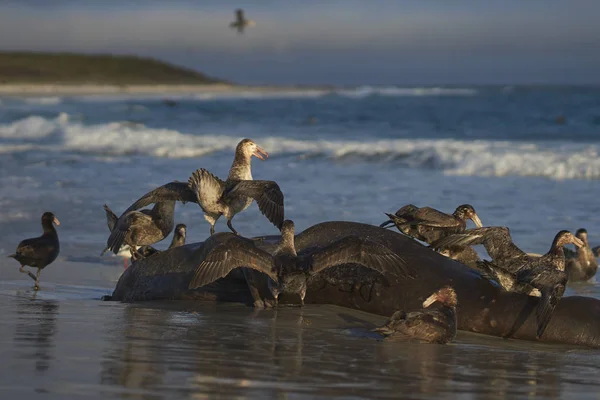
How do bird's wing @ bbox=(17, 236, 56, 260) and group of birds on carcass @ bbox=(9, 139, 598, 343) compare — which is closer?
group of birds on carcass @ bbox=(9, 139, 598, 343)

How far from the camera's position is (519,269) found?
7.95 meters

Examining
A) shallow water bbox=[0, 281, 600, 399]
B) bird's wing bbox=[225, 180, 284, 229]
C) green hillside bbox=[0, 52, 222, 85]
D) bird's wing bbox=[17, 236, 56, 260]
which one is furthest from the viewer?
green hillside bbox=[0, 52, 222, 85]

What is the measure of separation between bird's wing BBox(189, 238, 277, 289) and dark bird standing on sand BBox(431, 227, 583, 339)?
1488 mm

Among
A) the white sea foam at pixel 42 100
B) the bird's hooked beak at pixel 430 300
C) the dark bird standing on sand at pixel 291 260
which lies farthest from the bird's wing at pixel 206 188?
the white sea foam at pixel 42 100

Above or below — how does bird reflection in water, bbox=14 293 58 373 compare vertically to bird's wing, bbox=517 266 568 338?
below

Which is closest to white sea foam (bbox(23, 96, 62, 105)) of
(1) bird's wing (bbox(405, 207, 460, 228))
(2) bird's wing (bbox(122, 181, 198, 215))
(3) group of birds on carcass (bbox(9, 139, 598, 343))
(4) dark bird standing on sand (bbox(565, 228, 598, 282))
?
(4) dark bird standing on sand (bbox(565, 228, 598, 282))

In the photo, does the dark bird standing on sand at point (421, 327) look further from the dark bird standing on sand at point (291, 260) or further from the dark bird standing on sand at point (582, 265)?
the dark bird standing on sand at point (582, 265)

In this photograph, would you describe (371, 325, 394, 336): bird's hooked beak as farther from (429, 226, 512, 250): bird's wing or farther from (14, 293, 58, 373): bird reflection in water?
(14, 293, 58, 373): bird reflection in water

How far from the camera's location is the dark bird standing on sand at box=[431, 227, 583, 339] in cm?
749

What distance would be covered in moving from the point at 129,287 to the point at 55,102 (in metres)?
53.4

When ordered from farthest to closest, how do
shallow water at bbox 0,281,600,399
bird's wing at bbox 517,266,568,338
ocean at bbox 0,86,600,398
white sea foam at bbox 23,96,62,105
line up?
white sea foam at bbox 23,96,62,105
ocean at bbox 0,86,600,398
bird's wing at bbox 517,266,568,338
shallow water at bbox 0,281,600,399

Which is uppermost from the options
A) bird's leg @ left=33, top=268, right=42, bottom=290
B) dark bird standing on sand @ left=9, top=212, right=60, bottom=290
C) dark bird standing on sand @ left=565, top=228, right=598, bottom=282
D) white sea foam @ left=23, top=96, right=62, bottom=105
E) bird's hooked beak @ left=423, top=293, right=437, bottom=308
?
white sea foam @ left=23, top=96, right=62, bottom=105

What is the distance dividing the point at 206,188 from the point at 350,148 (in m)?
18.1

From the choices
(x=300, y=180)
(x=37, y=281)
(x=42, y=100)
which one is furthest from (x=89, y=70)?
(x=37, y=281)
